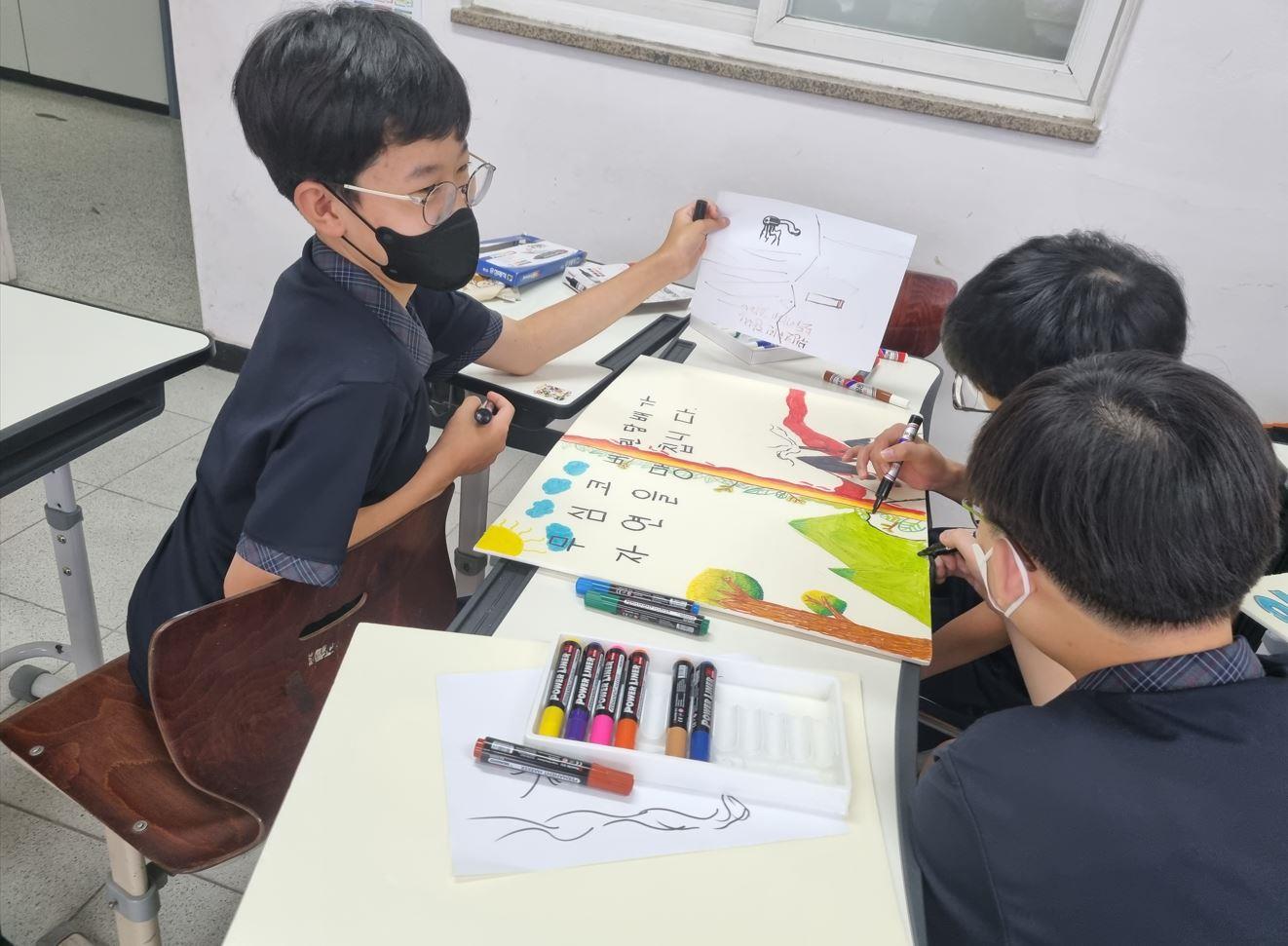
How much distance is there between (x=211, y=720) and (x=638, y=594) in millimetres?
419

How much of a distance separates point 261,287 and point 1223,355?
261 centimetres

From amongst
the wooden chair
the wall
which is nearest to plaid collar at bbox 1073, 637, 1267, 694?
the wooden chair

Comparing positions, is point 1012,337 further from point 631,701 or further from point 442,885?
point 442,885

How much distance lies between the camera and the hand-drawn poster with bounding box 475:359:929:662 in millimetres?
934

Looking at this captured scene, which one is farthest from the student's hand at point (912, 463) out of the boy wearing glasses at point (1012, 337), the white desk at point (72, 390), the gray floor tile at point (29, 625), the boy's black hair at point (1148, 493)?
the gray floor tile at point (29, 625)

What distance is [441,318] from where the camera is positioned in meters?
1.28

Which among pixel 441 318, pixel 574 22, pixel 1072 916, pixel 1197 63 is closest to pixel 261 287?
pixel 574 22

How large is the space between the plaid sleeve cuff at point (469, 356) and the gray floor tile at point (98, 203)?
215 centimetres

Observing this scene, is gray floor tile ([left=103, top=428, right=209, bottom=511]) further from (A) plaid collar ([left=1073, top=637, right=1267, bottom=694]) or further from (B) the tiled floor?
(A) plaid collar ([left=1073, top=637, right=1267, bottom=694])

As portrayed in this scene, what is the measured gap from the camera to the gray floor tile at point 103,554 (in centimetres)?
192

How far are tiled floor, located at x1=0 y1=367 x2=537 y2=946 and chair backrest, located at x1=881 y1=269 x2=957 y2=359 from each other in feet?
3.89

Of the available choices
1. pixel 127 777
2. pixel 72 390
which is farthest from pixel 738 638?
pixel 72 390

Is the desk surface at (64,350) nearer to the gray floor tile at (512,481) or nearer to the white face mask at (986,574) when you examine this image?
the white face mask at (986,574)

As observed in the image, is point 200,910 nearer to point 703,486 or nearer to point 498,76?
point 703,486
